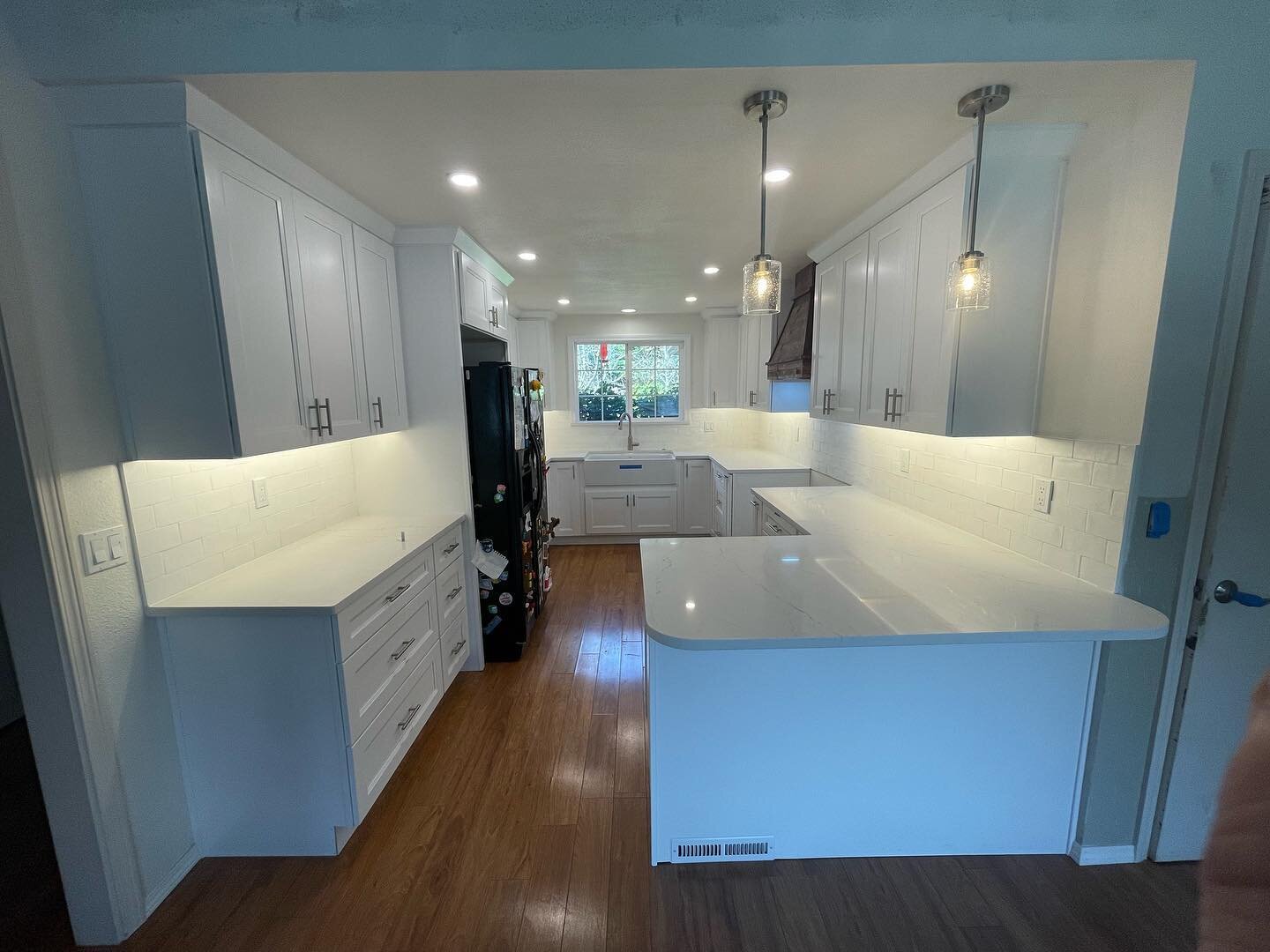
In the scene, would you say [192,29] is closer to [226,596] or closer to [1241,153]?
[226,596]

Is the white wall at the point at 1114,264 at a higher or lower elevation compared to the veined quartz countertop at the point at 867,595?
higher

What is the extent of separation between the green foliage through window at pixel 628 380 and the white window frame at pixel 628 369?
21 millimetres

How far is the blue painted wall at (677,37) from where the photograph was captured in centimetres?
119

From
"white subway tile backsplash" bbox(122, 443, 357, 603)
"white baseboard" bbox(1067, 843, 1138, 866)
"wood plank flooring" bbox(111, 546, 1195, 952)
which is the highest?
"white subway tile backsplash" bbox(122, 443, 357, 603)

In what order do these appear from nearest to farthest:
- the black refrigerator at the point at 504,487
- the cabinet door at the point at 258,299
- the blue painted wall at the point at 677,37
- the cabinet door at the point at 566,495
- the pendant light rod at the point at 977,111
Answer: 1. the blue painted wall at the point at 677,37
2. the pendant light rod at the point at 977,111
3. the cabinet door at the point at 258,299
4. the black refrigerator at the point at 504,487
5. the cabinet door at the point at 566,495

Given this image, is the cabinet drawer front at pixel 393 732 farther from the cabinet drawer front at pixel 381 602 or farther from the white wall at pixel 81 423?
the white wall at pixel 81 423

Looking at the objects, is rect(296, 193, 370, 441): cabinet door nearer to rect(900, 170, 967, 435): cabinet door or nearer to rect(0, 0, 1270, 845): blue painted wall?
rect(0, 0, 1270, 845): blue painted wall

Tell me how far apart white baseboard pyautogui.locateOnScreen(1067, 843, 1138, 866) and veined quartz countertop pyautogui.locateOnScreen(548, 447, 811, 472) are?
258 centimetres

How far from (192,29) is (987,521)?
2.94 meters

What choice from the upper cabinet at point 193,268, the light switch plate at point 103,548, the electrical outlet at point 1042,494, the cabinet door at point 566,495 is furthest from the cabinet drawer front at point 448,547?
the electrical outlet at point 1042,494

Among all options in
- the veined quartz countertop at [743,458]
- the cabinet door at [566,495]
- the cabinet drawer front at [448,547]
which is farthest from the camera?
the cabinet door at [566,495]

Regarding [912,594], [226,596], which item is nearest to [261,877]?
[226,596]

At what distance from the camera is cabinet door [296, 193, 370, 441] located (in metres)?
A: 1.82

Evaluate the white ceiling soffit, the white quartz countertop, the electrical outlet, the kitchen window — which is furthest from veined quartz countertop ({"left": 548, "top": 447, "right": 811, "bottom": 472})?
the white quartz countertop
